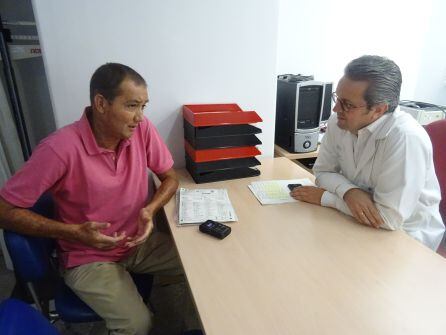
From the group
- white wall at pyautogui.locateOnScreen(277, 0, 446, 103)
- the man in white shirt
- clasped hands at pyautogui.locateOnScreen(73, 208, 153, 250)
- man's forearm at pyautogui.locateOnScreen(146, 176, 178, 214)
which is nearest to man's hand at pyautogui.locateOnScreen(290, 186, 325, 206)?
the man in white shirt

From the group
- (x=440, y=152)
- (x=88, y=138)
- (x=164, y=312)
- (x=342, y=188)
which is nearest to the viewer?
(x=88, y=138)

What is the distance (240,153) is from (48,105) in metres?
1.58

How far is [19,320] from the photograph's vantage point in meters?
0.65

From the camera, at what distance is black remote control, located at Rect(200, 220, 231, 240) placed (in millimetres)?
1058

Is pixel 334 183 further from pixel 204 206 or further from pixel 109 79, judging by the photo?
pixel 109 79

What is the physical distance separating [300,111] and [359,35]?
1.07 m

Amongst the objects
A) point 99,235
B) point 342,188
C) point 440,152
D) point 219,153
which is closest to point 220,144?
point 219,153

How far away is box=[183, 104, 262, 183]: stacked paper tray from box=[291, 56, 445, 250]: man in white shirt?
0.35m

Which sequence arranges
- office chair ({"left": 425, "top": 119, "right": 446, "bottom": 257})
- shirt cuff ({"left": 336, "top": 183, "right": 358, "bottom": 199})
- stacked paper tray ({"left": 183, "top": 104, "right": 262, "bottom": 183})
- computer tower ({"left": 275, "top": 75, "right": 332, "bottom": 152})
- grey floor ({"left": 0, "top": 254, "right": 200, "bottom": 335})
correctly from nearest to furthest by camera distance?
shirt cuff ({"left": 336, "top": 183, "right": 358, "bottom": 199}) < office chair ({"left": 425, "top": 119, "right": 446, "bottom": 257}) < stacked paper tray ({"left": 183, "top": 104, "right": 262, "bottom": 183}) < grey floor ({"left": 0, "top": 254, "right": 200, "bottom": 335}) < computer tower ({"left": 275, "top": 75, "right": 332, "bottom": 152})

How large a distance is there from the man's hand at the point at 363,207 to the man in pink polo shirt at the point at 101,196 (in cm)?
76

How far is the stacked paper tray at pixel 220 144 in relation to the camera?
4.75ft

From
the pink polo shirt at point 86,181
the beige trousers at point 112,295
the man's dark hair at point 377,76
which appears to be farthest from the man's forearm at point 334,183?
the beige trousers at point 112,295

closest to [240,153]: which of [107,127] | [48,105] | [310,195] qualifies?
[310,195]

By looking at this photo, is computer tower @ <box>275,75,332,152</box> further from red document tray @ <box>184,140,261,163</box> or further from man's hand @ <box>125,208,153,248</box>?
man's hand @ <box>125,208,153,248</box>
